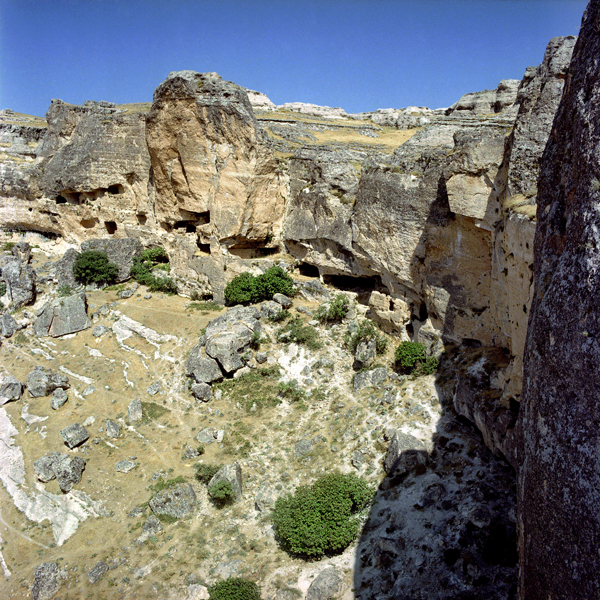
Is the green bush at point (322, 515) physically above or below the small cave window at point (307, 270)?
below

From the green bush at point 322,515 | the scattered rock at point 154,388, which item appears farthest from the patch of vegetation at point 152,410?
the green bush at point 322,515

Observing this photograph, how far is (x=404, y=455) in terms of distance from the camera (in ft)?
41.5

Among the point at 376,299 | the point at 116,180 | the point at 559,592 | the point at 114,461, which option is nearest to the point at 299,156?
the point at 376,299

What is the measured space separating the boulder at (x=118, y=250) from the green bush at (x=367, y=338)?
14.6m

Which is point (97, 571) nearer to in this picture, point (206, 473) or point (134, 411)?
point (206, 473)

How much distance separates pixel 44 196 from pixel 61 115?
17.6 feet

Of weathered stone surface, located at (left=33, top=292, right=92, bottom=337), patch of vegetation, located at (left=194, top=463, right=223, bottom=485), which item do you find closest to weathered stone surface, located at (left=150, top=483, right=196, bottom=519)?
patch of vegetation, located at (left=194, top=463, right=223, bottom=485)

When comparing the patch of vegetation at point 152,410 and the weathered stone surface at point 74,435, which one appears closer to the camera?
the weathered stone surface at point 74,435

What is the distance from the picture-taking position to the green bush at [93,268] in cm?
2384

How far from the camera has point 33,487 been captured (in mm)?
14484

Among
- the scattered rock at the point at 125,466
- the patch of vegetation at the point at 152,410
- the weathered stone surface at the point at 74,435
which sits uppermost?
the patch of vegetation at the point at 152,410

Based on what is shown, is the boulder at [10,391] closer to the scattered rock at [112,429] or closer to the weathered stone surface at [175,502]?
the scattered rock at [112,429]

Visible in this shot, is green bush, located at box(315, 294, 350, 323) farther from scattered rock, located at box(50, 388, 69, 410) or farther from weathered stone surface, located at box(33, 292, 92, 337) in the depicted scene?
weathered stone surface, located at box(33, 292, 92, 337)

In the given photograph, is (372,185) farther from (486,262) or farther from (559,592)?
(559,592)
